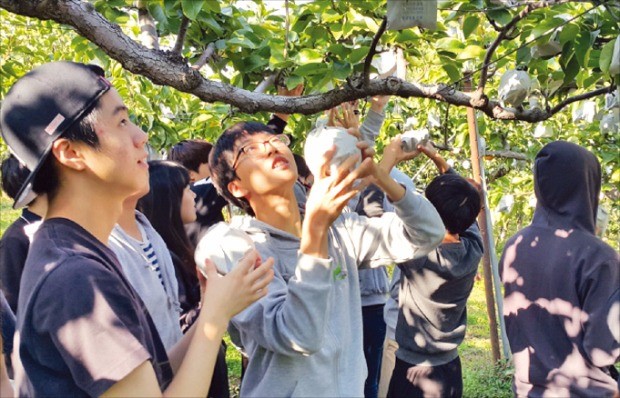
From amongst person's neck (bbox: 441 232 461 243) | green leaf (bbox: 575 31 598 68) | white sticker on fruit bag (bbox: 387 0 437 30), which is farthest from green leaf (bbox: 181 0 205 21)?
person's neck (bbox: 441 232 461 243)

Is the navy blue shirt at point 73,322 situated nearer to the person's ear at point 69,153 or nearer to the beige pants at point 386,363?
the person's ear at point 69,153

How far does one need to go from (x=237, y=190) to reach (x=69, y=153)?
0.71 metres

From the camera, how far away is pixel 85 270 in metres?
0.97

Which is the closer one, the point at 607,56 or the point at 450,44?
the point at 607,56

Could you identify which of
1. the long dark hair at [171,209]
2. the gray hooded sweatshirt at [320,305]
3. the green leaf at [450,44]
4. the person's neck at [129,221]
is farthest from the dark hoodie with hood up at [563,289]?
the person's neck at [129,221]

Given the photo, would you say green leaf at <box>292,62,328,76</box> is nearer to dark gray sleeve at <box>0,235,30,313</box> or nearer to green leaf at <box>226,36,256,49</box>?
green leaf at <box>226,36,256,49</box>

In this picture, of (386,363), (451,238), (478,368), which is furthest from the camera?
(478,368)

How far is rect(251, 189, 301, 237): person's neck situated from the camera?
Result: 1.70m

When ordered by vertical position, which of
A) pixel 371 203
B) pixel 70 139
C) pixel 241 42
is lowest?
pixel 371 203

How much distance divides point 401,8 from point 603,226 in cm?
212

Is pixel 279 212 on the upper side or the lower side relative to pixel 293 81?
lower

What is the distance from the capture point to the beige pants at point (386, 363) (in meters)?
2.99

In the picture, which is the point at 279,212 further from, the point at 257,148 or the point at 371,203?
the point at 371,203

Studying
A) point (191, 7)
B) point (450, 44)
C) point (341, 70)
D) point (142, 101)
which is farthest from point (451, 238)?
point (142, 101)
